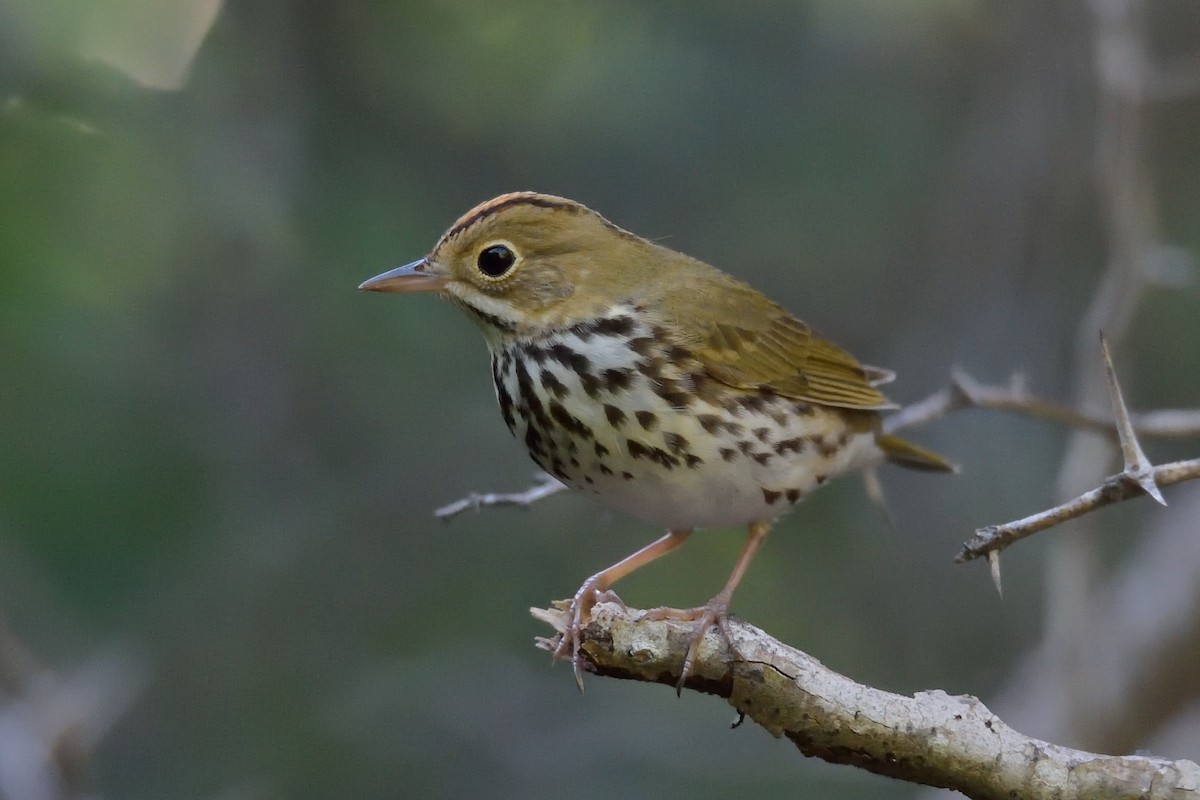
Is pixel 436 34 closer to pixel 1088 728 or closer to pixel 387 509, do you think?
pixel 387 509

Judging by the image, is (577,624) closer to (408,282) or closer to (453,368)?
(408,282)

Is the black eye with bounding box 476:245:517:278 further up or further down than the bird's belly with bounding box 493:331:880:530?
further up

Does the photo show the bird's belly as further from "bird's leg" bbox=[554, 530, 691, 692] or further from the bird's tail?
the bird's tail

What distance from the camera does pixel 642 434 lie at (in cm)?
354

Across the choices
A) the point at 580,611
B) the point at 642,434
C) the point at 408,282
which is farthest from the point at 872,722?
the point at 408,282

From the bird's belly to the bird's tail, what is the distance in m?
0.75

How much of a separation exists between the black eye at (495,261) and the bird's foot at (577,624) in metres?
0.89

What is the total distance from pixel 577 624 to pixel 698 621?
0.27 metres

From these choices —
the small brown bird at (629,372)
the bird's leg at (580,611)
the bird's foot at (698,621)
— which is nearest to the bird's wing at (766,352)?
the small brown bird at (629,372)

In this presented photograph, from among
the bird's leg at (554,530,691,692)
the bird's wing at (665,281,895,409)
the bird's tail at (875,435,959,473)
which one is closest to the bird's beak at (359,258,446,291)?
the bird's wing at (665,281,895,409)

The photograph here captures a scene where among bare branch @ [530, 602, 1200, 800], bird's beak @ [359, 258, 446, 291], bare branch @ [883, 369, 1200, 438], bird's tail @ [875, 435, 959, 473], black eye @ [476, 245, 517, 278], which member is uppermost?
black eye @ [476, 245, 517, 278]

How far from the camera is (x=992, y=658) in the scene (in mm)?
6859

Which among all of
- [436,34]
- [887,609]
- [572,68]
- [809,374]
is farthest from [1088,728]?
[436,34]

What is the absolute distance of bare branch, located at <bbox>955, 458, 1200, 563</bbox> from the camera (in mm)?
2494
